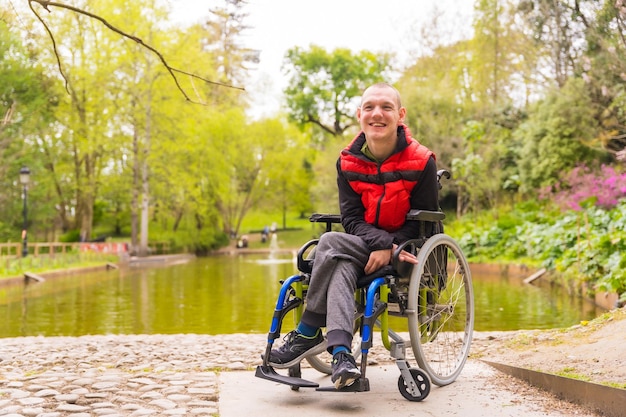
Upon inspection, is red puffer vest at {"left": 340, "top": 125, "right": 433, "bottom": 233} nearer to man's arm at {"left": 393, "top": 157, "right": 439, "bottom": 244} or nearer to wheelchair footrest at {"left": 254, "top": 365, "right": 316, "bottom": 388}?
man's arm at {"left": 393, "top": 157, "right": 439, "bottom": 244}

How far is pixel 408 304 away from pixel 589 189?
13810mm

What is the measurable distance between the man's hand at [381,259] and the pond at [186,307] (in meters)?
4.19

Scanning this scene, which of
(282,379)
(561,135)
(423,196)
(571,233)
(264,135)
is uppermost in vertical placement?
(264,135)

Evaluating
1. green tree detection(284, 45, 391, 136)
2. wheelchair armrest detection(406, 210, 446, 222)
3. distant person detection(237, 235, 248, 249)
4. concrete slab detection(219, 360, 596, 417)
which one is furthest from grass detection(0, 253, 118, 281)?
green tree detection(284, 45, 391, 136)

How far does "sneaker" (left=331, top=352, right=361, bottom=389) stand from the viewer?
2.90 meters

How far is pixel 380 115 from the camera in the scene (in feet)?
11.3

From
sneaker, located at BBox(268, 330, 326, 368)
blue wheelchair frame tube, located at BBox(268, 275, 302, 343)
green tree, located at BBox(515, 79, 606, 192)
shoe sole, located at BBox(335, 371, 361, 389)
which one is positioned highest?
green tree, located at BBox(515, 79, 606, 192)

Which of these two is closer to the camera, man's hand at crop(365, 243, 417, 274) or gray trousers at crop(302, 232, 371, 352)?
gray trousers at crop(302, 232, 371, 352)

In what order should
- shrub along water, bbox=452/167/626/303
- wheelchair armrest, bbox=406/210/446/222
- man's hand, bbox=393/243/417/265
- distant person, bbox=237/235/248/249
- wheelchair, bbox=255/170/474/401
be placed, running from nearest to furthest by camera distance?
1. wheelchair, bbox=255/170/474/401
2. man's hand, bbox=393/243/417/265
3. wheelchair armrest, bbox=406/210/446/222
4. shrub along water, bbox=452/167/626/303
5. distant person, bbox=237/235/248/249

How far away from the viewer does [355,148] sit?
141 inches

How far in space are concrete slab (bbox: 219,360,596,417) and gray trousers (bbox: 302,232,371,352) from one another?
11.5 inches

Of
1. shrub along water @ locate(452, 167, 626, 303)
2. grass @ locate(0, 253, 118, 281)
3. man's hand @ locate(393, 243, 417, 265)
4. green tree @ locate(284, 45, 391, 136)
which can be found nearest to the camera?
man's hand @ locate(393, 243, 417, 265)

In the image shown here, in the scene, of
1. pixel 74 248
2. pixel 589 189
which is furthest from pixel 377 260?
pixel 74 248

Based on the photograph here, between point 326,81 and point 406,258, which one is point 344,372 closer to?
point 406,258
